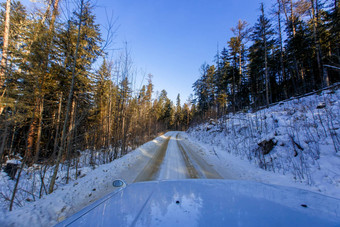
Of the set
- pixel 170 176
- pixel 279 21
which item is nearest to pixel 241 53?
pixel 279 21

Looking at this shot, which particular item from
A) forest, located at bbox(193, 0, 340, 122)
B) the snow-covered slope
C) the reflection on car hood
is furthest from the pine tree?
the reflection on car hood

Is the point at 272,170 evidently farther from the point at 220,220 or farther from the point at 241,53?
the point at 241,53

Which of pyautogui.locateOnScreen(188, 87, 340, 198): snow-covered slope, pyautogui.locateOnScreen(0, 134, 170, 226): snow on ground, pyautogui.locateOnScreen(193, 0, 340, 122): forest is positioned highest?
pyautogui.locateOnScreen(193, 0, 340, 122): forest

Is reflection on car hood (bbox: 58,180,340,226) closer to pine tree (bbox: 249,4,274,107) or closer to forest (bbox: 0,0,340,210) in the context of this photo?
forest (bbox: 0,0,340,210)

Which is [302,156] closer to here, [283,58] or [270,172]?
[270,172]

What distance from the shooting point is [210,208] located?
1561 millimetres

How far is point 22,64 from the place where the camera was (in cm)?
808

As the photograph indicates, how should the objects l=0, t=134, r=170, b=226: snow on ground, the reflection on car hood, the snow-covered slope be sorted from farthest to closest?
1. the snow-covered slope
2. l=0, t=134, r=170, b=226: snow on ground
3. the reflection on car hood

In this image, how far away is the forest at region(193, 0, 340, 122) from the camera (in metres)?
13.5

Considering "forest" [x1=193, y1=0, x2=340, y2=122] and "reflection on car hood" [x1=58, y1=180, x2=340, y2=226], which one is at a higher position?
"forest" [x1=193, y1=0, x2=340, y2=122]

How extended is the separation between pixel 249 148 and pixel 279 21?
18498mm

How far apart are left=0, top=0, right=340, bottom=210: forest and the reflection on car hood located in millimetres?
2964

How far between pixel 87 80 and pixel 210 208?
35.2ft

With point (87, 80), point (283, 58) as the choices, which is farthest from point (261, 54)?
point (87, 80)
